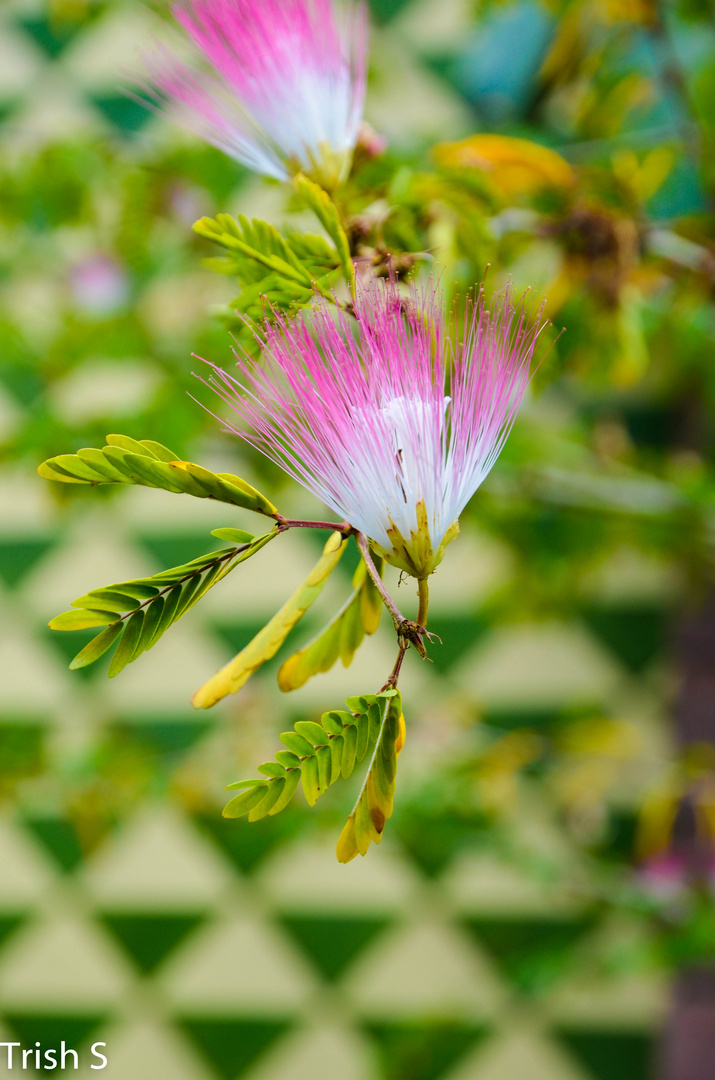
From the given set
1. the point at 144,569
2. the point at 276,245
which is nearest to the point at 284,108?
the point at 276,245

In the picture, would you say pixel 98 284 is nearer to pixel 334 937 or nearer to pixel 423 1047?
pixel 334 937

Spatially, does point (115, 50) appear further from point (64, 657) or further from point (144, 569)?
point (64, 657)

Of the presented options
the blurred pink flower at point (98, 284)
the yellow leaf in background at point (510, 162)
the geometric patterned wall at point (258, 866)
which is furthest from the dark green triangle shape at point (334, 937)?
the yellow leaf in background at point (510, 162)

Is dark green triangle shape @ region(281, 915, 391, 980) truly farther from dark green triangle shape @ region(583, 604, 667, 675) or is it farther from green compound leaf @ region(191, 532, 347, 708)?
green compound leaf @ region(191, 532, 347, 708)

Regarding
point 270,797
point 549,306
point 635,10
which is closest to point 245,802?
point 270,797

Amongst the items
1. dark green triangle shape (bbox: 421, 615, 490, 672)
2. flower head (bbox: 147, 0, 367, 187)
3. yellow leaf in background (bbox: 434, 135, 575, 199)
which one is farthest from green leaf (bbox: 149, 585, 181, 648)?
dark green triangle shape (bbox: 421, 615, 490, 672)

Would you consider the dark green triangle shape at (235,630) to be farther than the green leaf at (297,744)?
Yes

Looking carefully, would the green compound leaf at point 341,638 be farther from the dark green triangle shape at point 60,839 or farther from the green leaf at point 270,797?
the dark green triangle shape at point 60,839
